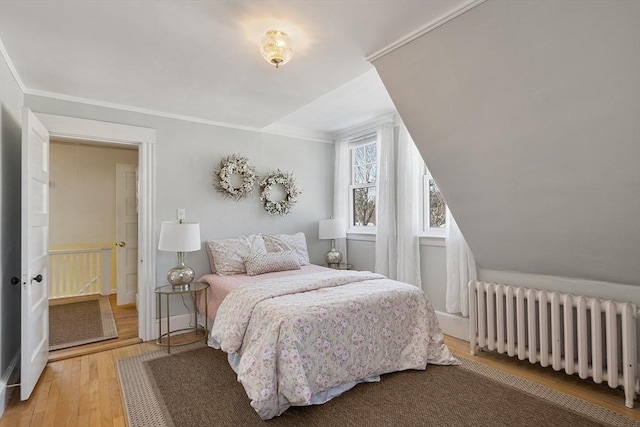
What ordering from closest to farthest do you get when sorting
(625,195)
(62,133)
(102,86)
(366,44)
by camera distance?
(625,195), (366,44), (102,86), (62,133)

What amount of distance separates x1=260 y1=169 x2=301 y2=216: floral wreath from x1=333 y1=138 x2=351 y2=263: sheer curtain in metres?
0.63

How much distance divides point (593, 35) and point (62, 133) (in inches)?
151

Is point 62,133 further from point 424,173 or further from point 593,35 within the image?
point 593,35

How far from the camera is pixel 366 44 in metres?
2.04

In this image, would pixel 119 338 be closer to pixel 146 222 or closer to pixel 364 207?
pixel 146 222

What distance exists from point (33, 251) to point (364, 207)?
3.54 metres

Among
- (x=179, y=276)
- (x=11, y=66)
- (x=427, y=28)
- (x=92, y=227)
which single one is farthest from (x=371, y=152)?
(x=92, y=227)

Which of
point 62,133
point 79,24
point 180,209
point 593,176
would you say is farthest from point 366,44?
point 62,133

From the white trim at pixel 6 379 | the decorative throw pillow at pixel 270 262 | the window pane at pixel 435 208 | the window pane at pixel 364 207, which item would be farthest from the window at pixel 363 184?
the white trim at pixel 6 379

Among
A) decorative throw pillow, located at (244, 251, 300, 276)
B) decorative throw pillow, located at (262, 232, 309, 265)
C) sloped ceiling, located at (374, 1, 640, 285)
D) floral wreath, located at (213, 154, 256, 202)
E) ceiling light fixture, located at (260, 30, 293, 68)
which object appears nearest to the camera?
sloped ceiling, located at (374, 1, 640, 285)

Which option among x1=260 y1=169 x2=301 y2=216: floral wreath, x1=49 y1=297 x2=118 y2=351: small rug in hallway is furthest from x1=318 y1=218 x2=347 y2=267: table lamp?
x1=49 y1=297 x2=118 y2=351: small rug in hallway

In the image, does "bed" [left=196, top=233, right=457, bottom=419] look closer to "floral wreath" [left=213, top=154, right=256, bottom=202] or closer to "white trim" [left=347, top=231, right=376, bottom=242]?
"floral wreath" [left=213, top=154, right=256, bottom=202]

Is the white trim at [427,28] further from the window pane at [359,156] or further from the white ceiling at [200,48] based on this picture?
the window pane at [359,156]

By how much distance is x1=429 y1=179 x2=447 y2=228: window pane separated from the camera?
3.57m
